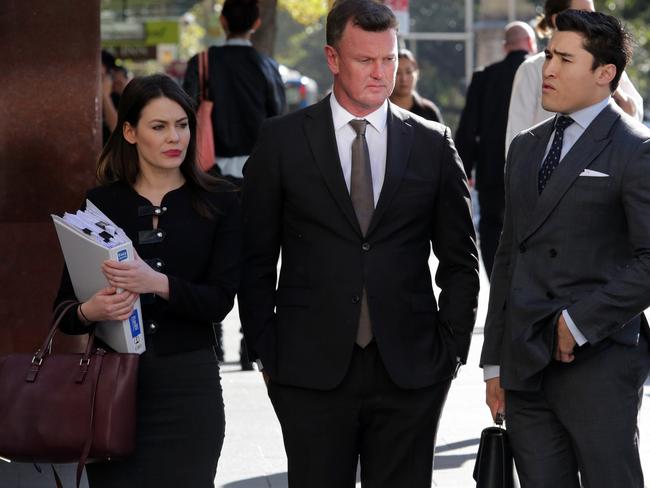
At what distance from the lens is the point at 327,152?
15.4ft

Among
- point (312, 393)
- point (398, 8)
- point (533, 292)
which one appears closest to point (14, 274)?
point (312, 393)

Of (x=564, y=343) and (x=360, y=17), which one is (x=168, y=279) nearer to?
(x=360, y=17)

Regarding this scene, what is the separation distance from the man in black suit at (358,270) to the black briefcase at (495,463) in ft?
0.73

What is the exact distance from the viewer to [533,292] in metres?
4.52

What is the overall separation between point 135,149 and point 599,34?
5.02ft

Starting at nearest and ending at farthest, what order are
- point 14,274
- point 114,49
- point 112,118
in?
1. point 14,274
2. point 112,118
3. point 114,49

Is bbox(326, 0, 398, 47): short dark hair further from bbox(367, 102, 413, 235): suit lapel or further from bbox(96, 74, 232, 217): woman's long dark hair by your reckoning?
bbox(96, 74, 232, 217): woman's long dark hair

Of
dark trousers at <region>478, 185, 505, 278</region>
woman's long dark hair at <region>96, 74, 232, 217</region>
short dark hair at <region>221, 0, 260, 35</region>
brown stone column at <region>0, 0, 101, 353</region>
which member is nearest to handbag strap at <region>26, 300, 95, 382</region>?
woman's long dark hair at <region>96, 74, 232, 217</region>

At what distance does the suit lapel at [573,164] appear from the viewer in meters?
4.46

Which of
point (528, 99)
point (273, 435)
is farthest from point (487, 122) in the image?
point (273, 435)

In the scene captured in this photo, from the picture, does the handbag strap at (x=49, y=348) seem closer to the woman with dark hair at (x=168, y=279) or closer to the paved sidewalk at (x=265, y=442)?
the woman with dark hair at (x=168, y=279)

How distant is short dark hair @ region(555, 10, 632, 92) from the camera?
14.9ft

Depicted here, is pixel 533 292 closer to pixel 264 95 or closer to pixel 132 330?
pixel 132 330

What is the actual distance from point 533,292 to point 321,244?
0.68 meters
